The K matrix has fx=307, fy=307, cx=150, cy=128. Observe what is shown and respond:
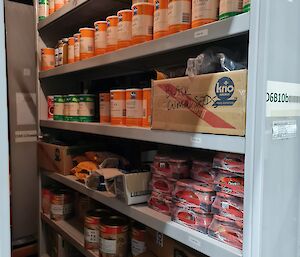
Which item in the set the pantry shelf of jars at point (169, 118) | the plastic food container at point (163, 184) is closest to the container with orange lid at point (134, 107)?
the pantry shelf of jars at point (169, 118)

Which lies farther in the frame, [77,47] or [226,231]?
[77,47]

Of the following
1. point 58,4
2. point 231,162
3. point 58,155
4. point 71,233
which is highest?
point 58,4

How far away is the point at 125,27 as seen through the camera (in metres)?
1.40

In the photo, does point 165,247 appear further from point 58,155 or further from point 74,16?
point 74,16

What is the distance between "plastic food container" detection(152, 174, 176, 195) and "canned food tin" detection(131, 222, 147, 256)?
1.00 feet

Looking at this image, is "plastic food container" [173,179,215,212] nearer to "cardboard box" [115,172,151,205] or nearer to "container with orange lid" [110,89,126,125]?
"cardboard box" [115,172,151,205]

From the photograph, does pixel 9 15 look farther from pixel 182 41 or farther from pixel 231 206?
pixel 231 206

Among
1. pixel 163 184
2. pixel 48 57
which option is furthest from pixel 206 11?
pixel 48 57

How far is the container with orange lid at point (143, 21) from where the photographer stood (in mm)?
1270

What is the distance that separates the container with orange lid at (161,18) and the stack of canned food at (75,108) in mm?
805

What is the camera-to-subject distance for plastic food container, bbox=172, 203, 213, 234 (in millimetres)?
1050

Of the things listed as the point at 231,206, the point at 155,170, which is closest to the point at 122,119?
the point at 155,170

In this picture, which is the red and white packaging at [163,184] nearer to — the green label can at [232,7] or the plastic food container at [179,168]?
the plastic food container at [179,168]

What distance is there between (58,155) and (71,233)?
52 centimetres
